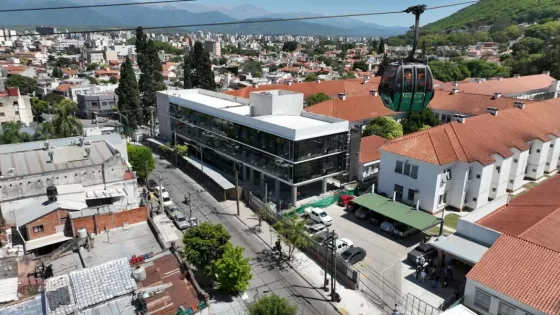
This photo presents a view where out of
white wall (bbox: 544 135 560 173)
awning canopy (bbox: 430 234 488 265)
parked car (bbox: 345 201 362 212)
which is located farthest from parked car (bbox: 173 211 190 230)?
white wall (bbox: 544 135 560 173)

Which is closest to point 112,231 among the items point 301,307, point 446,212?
point 301,307

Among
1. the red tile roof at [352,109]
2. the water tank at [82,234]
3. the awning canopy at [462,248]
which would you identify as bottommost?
the water tank at [82,234]

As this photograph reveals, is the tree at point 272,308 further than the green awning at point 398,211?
No

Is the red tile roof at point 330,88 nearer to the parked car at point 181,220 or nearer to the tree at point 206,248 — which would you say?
the parked car at point 181,220

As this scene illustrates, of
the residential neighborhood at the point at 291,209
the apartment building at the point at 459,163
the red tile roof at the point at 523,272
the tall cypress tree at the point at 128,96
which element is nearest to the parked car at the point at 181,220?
the residential neighborhood at the point at 291,209

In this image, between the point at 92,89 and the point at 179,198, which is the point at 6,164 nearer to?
the point at 179,198

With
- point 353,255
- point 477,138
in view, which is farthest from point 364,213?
point 477,138
